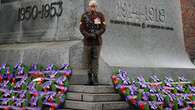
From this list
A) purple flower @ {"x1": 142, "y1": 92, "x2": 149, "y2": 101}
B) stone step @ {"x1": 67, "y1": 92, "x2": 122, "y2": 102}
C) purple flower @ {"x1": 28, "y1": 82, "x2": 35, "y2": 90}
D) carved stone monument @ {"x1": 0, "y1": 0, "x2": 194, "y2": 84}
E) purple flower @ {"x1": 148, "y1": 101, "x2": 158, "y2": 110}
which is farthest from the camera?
carved stone monument @ {"x1": 0, "y1": 0, "x2": 194, "y2": 84}

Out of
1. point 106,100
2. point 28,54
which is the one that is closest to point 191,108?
point 106,100

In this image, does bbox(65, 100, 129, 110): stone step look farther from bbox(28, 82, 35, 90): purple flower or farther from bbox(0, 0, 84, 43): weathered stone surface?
bbox(0, 0, 84, 43): weathered stone surface

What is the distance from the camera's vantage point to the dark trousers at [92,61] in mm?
9906

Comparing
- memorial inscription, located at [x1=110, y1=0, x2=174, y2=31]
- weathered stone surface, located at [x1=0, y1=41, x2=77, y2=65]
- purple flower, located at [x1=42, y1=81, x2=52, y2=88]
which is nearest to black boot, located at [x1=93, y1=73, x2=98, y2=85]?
purple flower, located at [x1=42, y1=81, x2=52, y2=88]

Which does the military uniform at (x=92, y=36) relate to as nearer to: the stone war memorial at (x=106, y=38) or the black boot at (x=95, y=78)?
the black boot at (x=95, y=78)

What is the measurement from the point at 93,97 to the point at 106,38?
2.90 metres

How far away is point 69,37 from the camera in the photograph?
37.8 feet

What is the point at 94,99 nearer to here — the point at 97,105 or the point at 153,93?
the point at 97,105

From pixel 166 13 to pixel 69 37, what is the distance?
13.0ft

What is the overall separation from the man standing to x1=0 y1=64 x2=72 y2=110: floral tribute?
69cm

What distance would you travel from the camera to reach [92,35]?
9.80m

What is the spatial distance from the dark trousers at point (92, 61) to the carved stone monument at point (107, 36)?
0.67 m

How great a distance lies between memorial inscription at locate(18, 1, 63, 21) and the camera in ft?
39.2

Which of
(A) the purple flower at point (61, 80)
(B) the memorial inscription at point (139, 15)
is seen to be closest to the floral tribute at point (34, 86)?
(A) the purple flower at point (61, 80)
